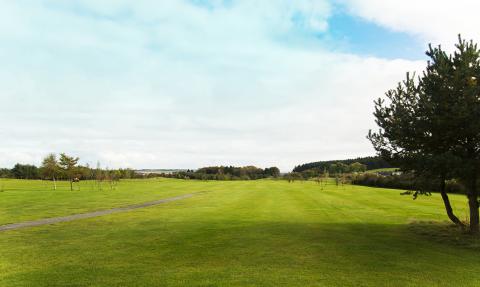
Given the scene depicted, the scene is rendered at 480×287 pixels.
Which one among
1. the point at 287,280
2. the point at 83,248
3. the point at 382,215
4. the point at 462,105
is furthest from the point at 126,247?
the point at 382,215

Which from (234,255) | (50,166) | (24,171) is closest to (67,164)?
(50,166)

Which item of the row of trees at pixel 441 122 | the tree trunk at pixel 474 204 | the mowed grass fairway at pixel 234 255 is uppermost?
the row of trees at pixel 441 122

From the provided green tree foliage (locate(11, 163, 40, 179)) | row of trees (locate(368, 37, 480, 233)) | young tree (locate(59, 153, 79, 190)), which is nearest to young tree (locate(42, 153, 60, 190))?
young tree (locate(59, 153, 79, 190))

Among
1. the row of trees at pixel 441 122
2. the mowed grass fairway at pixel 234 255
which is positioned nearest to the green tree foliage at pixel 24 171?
the mowed grass fairway at pixel 234 255

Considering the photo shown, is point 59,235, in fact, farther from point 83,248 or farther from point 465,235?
point 465,235

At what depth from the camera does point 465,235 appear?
714 inches

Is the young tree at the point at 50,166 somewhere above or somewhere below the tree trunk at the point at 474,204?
above

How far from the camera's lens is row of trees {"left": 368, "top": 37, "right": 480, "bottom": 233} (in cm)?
1595

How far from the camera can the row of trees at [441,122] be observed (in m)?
16.0

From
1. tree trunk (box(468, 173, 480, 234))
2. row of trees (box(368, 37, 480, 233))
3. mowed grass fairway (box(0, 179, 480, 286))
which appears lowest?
mowed grass fairway (box(0, 179, 480, 286))

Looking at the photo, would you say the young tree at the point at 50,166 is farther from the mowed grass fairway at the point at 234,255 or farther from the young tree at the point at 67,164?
the mowed grass fairway at the point at 234,255

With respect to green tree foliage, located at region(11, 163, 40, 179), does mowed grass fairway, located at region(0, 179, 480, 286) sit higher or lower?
lower

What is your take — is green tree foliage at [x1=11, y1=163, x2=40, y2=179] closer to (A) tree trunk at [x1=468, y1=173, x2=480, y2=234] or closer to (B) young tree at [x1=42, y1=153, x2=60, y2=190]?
(B) young tree at [x1=42, y1=153, x2=60, y2=190]

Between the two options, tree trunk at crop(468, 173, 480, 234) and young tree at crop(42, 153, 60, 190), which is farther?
young tree at crop(42, 153, 60, 190)
